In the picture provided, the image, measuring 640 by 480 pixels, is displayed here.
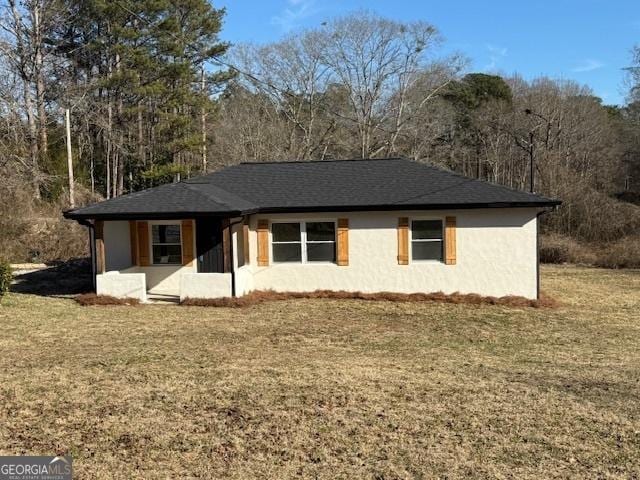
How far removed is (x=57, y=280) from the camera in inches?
656

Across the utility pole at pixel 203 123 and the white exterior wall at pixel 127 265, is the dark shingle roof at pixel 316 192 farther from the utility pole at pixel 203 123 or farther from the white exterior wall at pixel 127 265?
the utility pole at pixel 203 123

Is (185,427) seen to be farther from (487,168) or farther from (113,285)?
(487,168)

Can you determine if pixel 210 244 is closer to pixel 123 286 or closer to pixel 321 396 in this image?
pixel 123 286

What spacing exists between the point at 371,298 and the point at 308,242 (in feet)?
7.50

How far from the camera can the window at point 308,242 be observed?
574 inches

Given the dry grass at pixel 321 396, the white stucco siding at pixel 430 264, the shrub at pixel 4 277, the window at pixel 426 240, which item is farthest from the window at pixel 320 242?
the shrub at pixel 4 277

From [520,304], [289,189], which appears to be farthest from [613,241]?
[289,189]

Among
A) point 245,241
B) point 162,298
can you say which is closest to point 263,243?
point 245,241

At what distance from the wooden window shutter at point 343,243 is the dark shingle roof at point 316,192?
1.72 ft

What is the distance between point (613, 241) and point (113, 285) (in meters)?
23.0

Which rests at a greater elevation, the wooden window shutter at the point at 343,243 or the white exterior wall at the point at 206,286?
the wooden window shutter at the point at 343,243

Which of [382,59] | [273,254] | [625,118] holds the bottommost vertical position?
[273,254]

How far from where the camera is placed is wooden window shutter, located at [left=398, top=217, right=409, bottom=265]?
46.4ft

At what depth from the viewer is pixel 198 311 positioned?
12.2m
